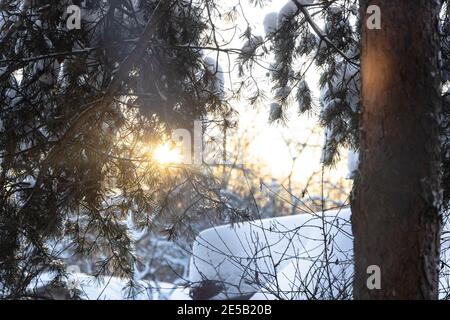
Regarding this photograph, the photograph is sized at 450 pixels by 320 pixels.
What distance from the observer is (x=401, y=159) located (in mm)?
2898

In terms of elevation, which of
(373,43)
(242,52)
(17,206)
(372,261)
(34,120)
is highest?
(242,52)

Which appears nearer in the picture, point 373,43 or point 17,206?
point 373,43

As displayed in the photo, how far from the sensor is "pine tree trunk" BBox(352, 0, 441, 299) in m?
2.87

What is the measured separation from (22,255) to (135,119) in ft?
5.10

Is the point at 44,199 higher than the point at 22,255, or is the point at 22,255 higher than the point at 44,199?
the point at 44,199

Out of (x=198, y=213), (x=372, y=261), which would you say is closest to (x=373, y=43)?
(x=372, y=261)

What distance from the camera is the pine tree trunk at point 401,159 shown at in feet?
9.42

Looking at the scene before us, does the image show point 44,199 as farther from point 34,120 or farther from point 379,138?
point 379,138

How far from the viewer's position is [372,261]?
2.94 metres

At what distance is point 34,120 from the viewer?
16.3 feet

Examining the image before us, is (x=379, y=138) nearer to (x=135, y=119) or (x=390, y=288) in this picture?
(x=390, y=288)
